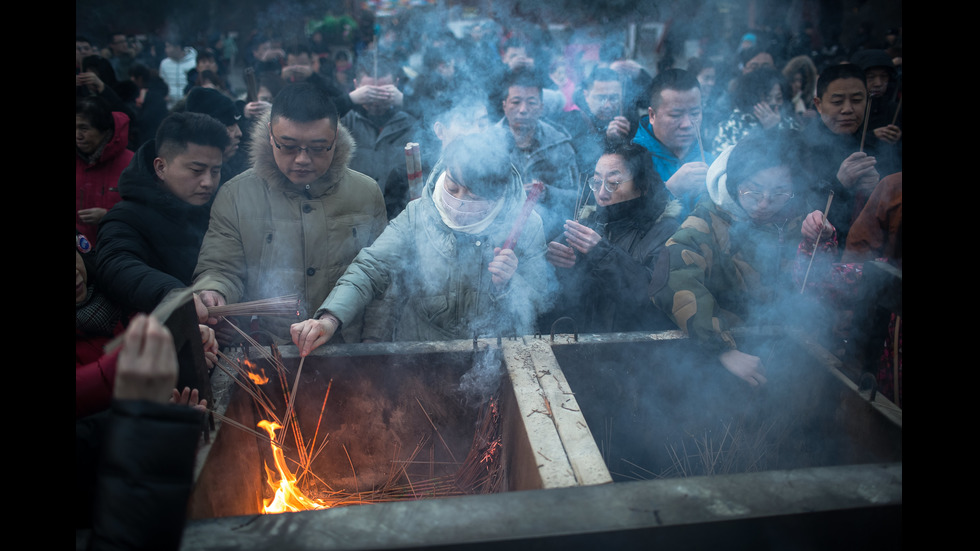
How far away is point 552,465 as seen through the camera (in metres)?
1.98

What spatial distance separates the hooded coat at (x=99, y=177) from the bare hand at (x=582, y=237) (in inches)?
125

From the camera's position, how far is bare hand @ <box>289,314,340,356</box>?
8.27 feet

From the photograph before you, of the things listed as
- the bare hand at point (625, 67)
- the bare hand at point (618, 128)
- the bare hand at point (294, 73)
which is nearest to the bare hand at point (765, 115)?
the bare hand at point (625, 67)

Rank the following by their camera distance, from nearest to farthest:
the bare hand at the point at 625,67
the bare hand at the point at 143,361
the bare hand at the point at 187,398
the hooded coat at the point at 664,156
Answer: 1. the bare hand at the point at 143,361
2. the bare hand at the point at 187,398
3. the hooded coat at the point at 664,156
4. the bare hand at the point at 625,67

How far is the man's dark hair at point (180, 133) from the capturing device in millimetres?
2988

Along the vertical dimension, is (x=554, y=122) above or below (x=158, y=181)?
above

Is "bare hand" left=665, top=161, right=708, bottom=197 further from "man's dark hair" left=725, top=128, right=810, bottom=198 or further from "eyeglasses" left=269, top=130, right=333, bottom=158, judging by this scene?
"eyeglasses" left=269, top=130, right=333, bottom=158

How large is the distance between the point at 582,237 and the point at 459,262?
0.73 meters

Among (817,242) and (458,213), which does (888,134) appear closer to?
(817,242)

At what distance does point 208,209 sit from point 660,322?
2.86 meters

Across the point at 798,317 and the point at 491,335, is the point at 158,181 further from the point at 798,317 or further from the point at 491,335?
the point at 798,317

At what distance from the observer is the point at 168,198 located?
3025 millimetres

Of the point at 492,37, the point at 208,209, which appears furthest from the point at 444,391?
the point at 492,37

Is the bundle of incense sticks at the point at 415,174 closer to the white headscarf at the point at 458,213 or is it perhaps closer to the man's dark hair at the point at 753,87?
the white headscarf at the point at 458,213
